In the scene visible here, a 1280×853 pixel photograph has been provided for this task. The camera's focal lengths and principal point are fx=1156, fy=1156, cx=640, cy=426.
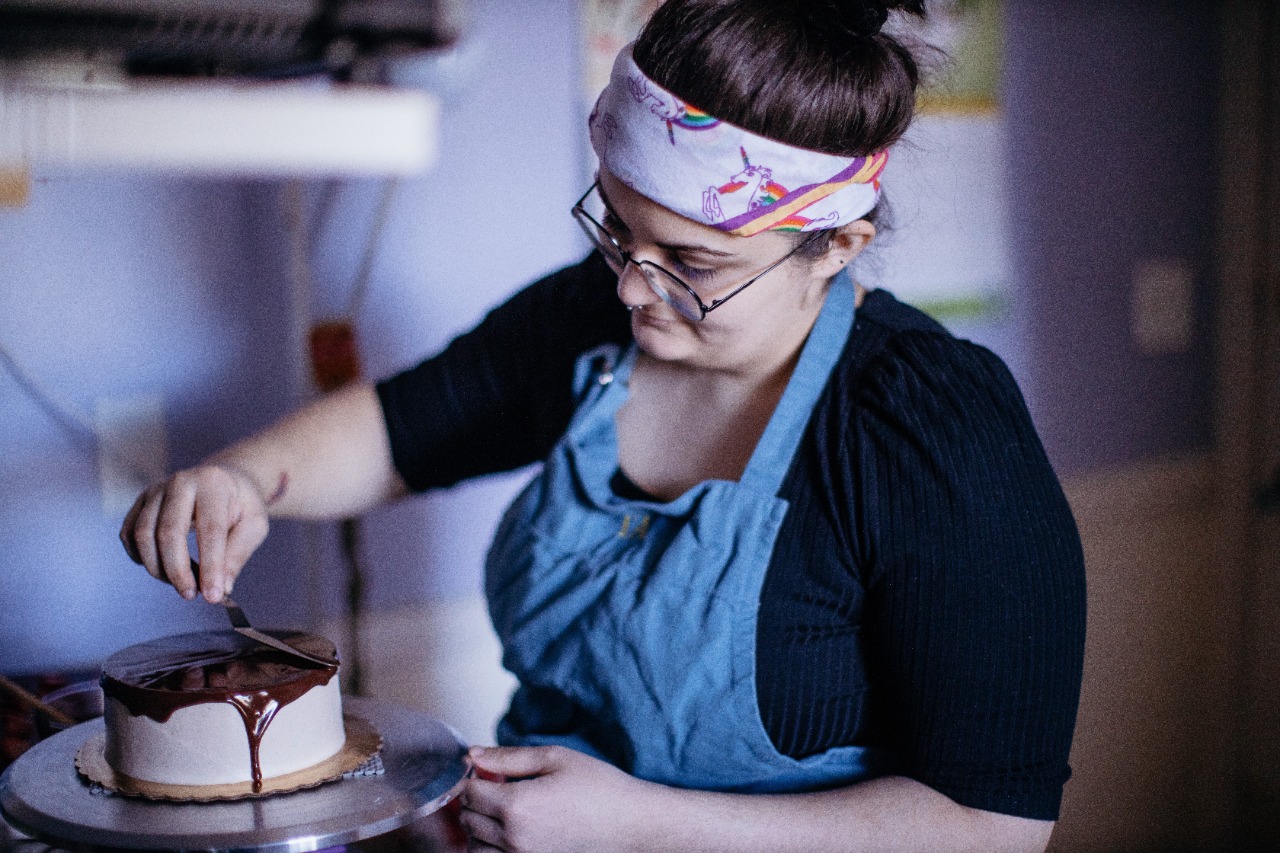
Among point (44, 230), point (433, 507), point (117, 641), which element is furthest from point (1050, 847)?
point (44, 230)

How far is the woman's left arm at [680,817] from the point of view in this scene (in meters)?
0.86

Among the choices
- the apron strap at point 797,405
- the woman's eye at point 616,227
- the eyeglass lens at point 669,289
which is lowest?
the apron strap at point 797,405

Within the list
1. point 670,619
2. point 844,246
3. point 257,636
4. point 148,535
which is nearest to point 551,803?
point 670,619

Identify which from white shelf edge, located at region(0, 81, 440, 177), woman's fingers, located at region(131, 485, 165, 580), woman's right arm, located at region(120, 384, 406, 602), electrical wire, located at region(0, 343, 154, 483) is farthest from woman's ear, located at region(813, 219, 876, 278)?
electrical wire, located at region(0, 343, 154, 483)

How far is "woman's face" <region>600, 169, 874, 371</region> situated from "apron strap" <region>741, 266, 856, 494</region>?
0.03m

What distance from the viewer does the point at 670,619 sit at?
97 centimetres

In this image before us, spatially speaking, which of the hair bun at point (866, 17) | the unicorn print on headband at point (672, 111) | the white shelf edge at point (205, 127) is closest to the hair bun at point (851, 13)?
the hair bun at point (866, 17)

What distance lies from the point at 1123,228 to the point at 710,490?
1.57m

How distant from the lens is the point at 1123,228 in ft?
7.30

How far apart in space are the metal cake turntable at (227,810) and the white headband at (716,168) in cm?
48

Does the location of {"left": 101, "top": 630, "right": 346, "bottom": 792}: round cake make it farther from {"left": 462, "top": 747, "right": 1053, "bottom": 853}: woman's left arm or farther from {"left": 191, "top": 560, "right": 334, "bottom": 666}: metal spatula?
{"left": 462, "top": 747, "right": 1053, "bottom": 853}: woman's left arm

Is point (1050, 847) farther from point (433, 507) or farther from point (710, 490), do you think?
point (433, 507)

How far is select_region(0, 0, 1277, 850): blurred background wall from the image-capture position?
1373mm

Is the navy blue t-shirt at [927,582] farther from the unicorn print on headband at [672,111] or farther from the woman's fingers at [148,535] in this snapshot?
the woman's fingers at [148,535]
